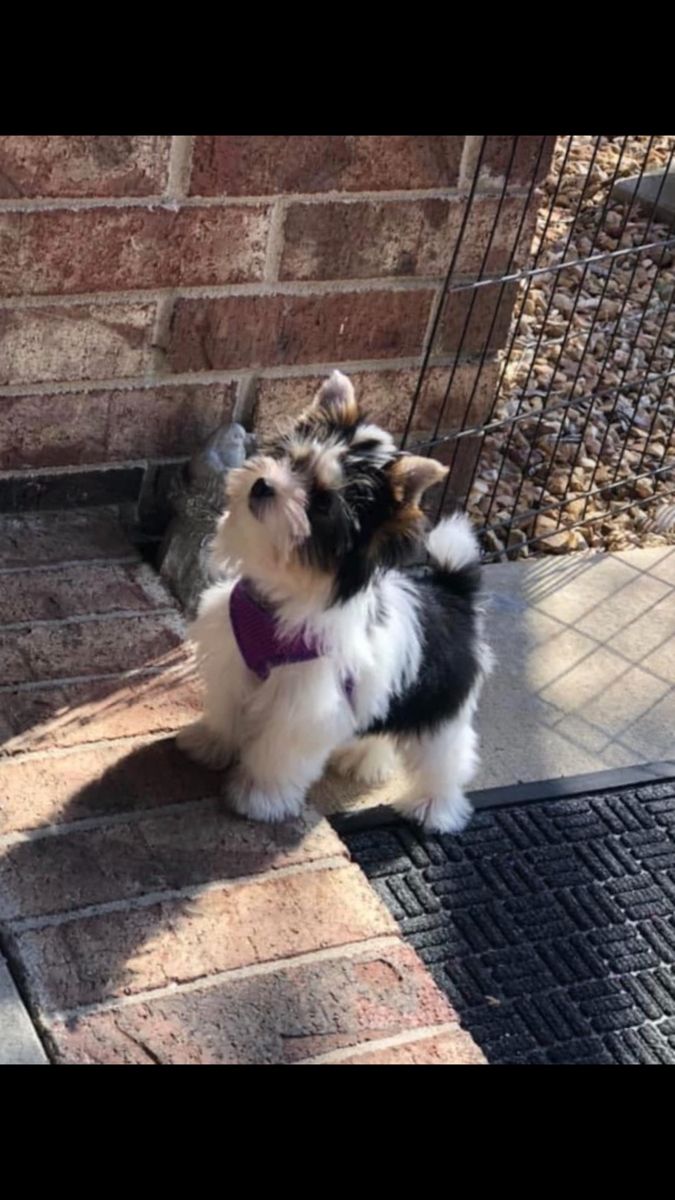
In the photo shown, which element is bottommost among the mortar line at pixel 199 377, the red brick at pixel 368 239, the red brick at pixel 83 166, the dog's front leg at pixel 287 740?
the dog's front leg at pixel 287 740

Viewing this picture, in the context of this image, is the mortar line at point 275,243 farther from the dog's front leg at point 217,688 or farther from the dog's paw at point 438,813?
the dog's paw at point 438,813

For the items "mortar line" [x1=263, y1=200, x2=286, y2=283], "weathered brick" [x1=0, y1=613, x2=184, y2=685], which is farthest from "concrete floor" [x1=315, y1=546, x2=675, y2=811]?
"mortar line" [x1=263, y1=200, x2=286, y2=283]

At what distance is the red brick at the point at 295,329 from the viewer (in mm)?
3215

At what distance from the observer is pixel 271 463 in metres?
2.52

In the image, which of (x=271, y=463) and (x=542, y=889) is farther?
(x=542, y=889)

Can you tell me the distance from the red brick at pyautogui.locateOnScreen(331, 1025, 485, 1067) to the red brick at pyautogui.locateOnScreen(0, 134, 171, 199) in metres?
1.55

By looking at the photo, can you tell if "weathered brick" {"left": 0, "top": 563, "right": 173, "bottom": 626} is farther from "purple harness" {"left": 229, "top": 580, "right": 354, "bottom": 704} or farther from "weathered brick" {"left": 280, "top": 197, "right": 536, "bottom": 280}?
"weathered brick" {"left": 280, "top": 197, "right": 536, "bottom": 280}

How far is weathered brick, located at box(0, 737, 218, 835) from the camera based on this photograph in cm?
262

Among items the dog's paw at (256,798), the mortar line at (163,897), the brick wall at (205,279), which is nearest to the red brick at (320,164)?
the brick wall at (205,279)

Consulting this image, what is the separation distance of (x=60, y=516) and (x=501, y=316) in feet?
3.29

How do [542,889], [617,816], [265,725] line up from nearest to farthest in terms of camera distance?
[265,725] → [542,889] → [617,816]

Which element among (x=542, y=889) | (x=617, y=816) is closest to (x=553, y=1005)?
(x=542, y=889)

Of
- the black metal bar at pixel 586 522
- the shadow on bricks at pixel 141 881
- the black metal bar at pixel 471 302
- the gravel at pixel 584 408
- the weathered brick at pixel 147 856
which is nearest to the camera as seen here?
the shadow on bricks at pixel 141 881
